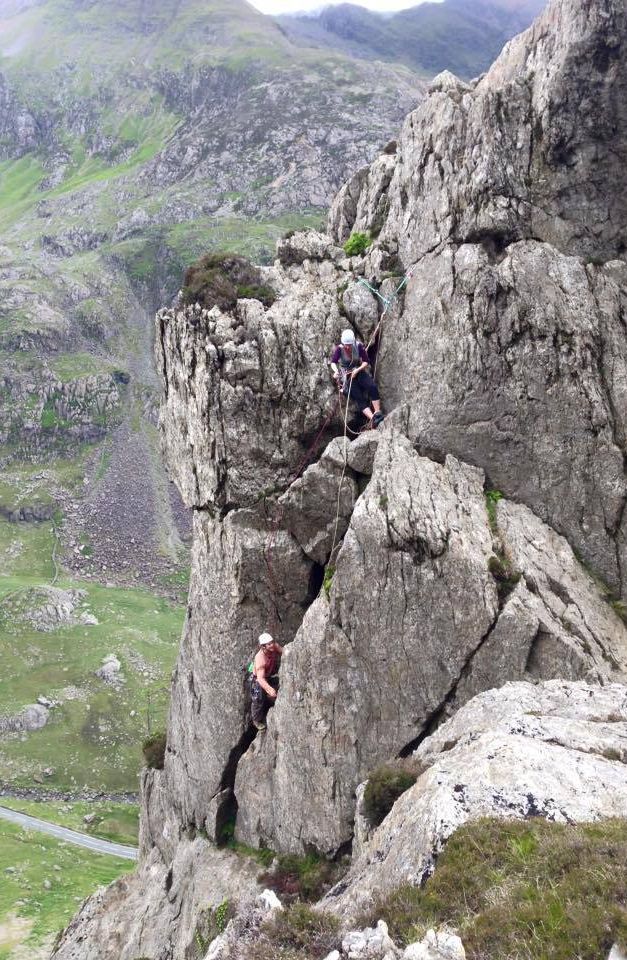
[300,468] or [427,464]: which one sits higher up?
[427,464]

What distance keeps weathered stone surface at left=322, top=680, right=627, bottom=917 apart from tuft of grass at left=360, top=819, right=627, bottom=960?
27.3 inches

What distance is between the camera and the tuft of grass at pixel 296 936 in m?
12.2

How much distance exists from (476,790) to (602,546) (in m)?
17.3

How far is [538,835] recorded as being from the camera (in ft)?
42.4

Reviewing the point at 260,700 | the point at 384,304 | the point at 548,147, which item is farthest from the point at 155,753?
the point at 548,147

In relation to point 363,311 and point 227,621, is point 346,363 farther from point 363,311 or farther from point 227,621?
point 227,621

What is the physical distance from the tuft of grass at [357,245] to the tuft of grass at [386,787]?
27.6 m

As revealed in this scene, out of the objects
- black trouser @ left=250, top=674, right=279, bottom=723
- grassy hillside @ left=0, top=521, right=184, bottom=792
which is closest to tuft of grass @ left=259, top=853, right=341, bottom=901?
black trouser @ left=250, top=674, right=279, bottom=723

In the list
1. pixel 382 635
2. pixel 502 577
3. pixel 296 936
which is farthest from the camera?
pixel 382 635

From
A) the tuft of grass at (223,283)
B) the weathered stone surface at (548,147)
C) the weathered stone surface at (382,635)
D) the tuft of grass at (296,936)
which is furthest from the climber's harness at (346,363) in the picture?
the tuft of grass at (296,936)

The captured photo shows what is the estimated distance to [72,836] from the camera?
101062mm

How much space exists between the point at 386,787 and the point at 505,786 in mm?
6677

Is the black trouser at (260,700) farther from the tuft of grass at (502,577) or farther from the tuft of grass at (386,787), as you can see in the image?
the tuft of grass at (502,577)

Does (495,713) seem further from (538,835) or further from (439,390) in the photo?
(439,390)
